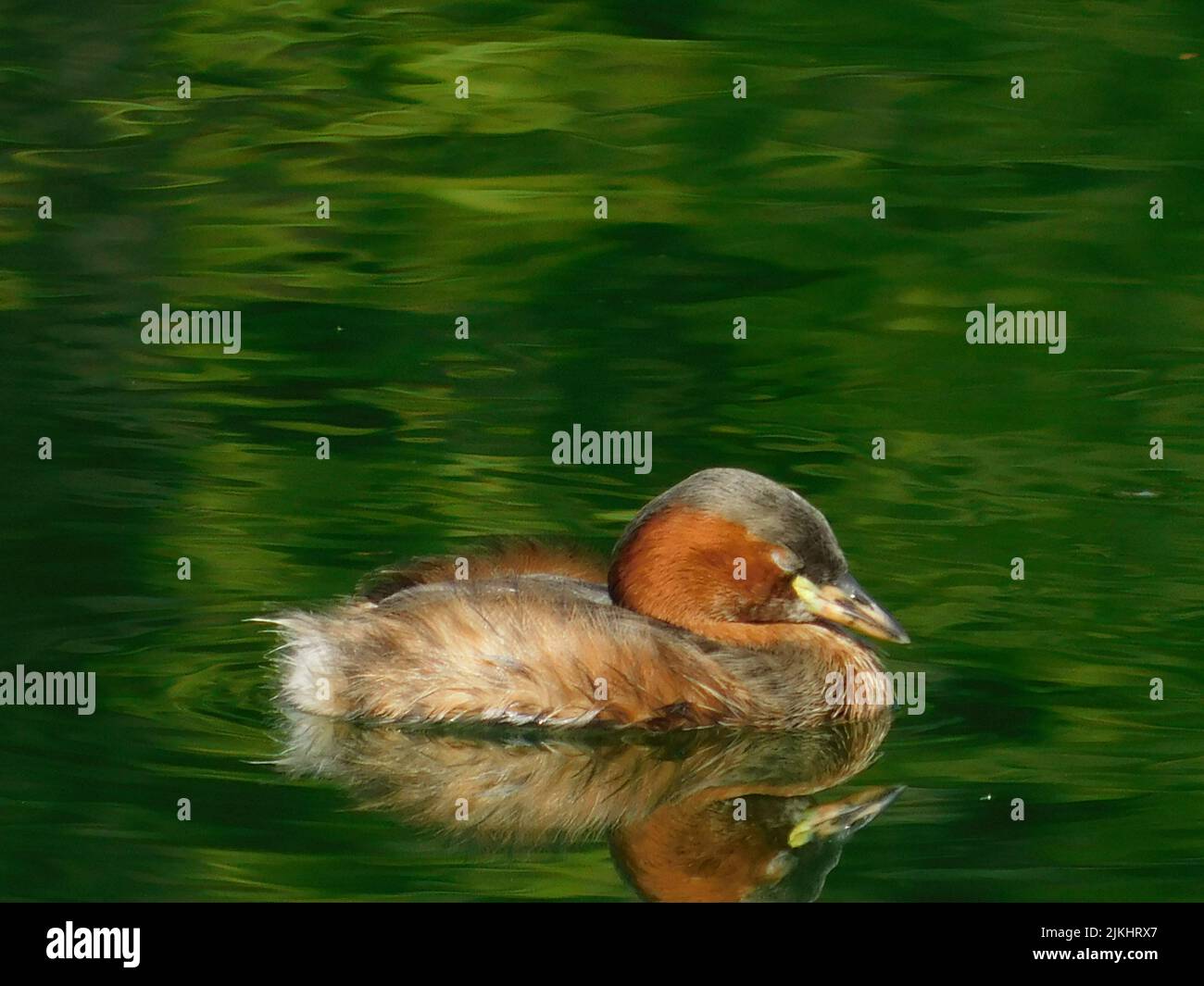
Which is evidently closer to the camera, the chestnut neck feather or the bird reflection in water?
the bird reflection in water

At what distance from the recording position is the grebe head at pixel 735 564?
793 centimetres

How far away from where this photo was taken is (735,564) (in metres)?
7.99

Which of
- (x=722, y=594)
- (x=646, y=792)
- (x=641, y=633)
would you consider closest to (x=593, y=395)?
(x=722, y=594)

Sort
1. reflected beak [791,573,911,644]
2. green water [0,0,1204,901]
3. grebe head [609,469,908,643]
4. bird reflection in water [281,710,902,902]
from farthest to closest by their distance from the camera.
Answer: reflected beak [791,573,911,644]
grebe head [609,469,908,643]
green water [0,0,1204,901]
bird reflection in water [281,710,902,902]

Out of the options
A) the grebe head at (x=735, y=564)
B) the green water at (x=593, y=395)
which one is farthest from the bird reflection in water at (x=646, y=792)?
the grebe head at (x=735, y=564)

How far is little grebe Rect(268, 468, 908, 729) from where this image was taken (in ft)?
25.2

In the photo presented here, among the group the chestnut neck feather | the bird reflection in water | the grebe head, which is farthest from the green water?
the grebe head

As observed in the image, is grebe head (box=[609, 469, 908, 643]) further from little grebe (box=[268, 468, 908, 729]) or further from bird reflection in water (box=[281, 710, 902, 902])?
bird reflection in water (box=[281, 710, 902, 902])

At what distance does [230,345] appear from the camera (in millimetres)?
11555

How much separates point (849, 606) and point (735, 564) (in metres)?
0.43

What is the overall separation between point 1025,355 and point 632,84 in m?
5.35

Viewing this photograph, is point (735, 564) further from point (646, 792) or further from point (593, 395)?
point (593, 395)

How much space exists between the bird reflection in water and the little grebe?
0.30ft

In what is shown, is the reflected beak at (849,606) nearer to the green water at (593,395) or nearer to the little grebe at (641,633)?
the little grebe at (641,633)
